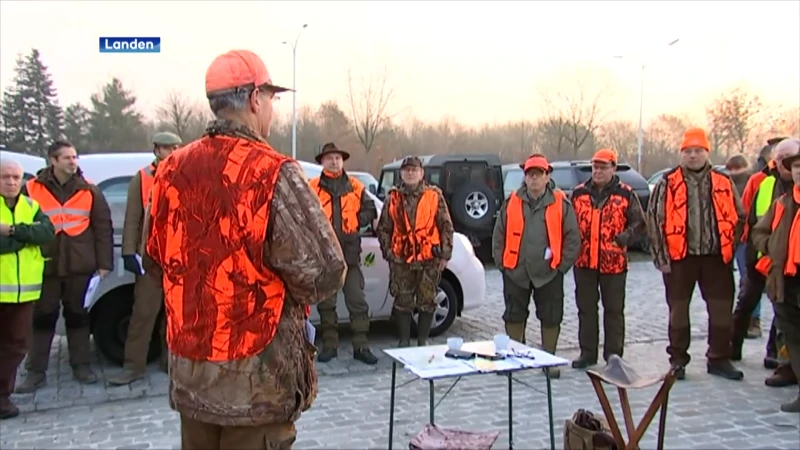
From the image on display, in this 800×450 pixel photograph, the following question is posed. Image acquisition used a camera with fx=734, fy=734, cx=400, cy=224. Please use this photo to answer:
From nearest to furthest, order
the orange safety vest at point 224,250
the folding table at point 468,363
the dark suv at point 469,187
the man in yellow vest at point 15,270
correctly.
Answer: the orange safety vest at point 224,250
the folding table at point 468,363
the man in yellow vest at point 15,270
the dark suv at point 469,187

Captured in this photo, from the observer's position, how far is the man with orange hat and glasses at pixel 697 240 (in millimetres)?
6363

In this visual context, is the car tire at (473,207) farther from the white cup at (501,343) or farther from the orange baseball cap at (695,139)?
the white cup at (501,343)

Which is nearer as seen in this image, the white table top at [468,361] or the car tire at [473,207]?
the white table top at [468,361]

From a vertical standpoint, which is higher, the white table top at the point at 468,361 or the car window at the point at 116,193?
the car window at the point at 116,193

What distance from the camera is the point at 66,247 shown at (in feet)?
20.3

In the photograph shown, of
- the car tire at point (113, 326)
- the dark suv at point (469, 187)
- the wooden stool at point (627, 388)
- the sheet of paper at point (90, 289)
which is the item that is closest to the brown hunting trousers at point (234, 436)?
the wooden stool at point (627, 388)

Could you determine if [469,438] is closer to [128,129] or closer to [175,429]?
[175,429]

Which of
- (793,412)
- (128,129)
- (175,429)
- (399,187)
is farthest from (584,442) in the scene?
(128,129)

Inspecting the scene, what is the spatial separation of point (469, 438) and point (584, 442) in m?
0.65

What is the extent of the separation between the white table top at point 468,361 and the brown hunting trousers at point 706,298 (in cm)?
246

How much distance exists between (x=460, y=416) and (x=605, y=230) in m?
2.31

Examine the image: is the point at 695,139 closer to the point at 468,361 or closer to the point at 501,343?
the point at 501,343

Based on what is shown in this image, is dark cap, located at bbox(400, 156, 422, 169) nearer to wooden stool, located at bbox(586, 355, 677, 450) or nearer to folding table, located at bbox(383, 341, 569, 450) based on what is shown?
folding table, located at bbox(383, 341, 569, 450)

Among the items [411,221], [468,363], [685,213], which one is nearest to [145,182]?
[411,221]
